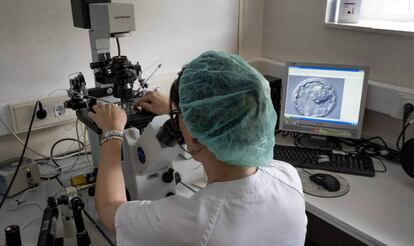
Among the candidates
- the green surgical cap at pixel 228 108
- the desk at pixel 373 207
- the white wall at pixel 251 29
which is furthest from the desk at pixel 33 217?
the white wall at pixel 251 29

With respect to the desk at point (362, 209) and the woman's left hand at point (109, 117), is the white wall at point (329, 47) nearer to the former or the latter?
the desk at point (362, 209)

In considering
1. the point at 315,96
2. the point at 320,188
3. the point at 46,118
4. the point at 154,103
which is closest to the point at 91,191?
the point at 154,103

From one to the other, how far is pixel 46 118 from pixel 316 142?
1341 mm

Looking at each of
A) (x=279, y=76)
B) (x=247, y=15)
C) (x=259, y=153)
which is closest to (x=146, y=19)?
(x=247, y=15)

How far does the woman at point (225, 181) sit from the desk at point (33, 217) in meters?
0.32

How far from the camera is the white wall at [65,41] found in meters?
1.58

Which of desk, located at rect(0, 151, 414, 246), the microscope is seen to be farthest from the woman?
desk, located at rect(0, 151, 414, 246)

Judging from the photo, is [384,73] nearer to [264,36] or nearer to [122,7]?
[264,36]

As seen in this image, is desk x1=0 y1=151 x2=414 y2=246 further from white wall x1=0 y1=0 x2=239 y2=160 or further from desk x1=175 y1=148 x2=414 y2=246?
white wall x1=0 y1=0 x2=239 y2=160

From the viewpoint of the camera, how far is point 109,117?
3.88ft

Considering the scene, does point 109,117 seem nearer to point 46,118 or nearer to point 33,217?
point 33,217

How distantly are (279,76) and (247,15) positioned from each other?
44 cm

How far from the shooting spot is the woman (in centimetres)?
82

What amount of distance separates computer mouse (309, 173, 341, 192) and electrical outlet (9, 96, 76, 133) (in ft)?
3.84
